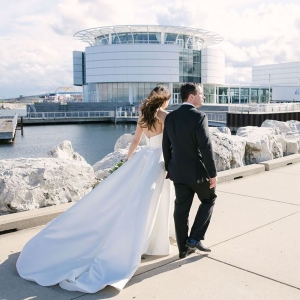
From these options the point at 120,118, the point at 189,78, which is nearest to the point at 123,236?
the point at 120,118

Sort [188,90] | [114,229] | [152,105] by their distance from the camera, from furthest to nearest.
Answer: [152,105] → [188,90] → [114,229]

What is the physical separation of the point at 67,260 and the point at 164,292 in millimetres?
993

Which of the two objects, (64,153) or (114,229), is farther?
(64,153)

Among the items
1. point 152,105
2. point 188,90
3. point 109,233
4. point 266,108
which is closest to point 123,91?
point 266,108

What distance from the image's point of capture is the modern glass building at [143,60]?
77.9 meters

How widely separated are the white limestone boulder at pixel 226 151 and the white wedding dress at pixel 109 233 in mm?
4865

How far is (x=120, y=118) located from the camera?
63.0 m

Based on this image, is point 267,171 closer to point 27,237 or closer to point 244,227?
point 244,227

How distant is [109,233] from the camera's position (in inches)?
166

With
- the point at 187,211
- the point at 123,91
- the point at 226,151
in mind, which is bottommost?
the point at 187,211

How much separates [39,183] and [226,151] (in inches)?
183

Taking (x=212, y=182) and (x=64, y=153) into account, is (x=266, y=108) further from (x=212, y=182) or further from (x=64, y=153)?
(x=212, y=182)

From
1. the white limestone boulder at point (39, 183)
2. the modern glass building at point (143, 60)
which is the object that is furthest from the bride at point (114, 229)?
the modern glass building at point (143, 60)

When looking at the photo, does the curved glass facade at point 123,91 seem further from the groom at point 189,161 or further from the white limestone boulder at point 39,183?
the groom at point 189,161
